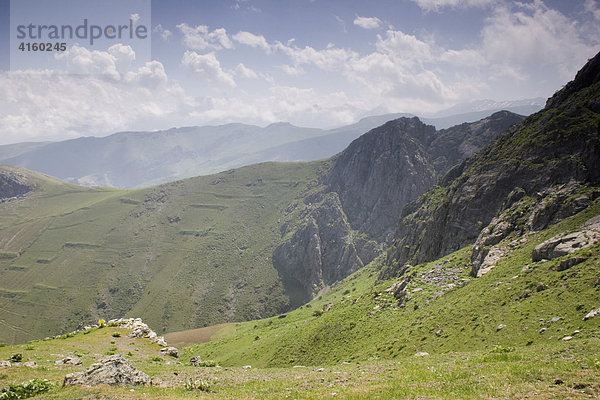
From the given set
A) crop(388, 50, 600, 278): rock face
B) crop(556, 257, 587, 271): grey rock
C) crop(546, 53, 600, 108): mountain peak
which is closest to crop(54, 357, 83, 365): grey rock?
crop(556, 257, 587, 271): grey rock

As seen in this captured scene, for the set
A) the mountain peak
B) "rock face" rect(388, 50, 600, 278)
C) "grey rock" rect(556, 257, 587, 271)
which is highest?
the mountain peak

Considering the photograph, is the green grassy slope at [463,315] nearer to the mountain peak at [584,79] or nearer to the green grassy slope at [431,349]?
the green grassy slope at [431,349]

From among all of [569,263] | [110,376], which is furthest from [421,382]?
[569,263]

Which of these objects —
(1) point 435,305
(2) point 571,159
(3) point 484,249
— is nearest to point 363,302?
(1) point 435,305

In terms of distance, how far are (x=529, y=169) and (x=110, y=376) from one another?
77710 millimetres

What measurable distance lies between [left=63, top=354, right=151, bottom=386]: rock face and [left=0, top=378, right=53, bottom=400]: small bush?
1.21m

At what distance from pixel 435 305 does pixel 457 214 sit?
41.9m

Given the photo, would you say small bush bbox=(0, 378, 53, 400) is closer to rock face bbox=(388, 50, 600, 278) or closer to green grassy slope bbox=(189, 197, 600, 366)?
green grassy slope bbox=(189, 197, 600, 366)

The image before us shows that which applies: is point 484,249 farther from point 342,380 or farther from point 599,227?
point 342,380

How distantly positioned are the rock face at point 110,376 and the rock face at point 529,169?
5027 cm

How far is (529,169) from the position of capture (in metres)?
65.7

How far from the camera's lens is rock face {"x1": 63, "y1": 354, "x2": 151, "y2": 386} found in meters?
19.6

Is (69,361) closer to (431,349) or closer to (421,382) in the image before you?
(421,382)

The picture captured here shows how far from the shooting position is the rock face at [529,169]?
55.3 metres
